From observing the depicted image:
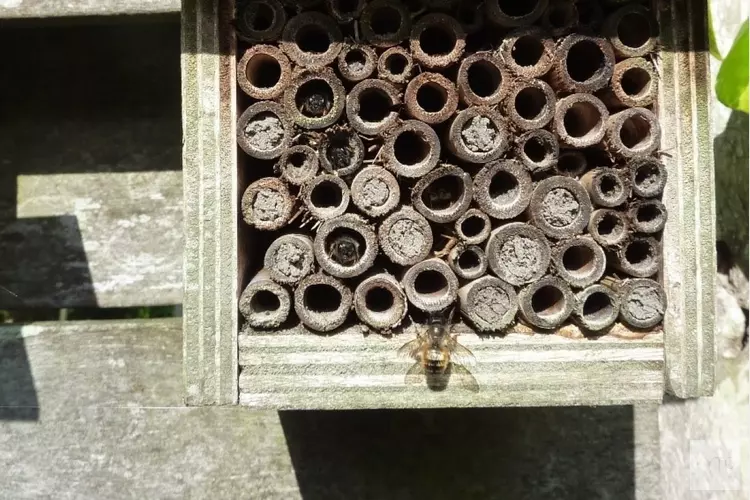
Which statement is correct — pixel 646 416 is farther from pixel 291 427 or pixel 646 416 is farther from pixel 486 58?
pixel 486 58

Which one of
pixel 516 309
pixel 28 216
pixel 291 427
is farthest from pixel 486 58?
pixel 28 216

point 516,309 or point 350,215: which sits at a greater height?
point 350,215

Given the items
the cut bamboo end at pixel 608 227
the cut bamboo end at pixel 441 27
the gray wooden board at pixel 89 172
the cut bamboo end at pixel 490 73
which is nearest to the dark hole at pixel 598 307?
the cut bamboo end at pixel 608 227

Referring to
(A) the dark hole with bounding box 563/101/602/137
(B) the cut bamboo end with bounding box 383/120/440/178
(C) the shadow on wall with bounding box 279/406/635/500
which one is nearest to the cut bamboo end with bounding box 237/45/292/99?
(B) the cut bamboo end with bounding box 383/120/440/178

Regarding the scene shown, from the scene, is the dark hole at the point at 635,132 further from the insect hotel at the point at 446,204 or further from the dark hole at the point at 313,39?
the dark hole at the point at 313,39

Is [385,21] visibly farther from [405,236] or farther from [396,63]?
[405,236]

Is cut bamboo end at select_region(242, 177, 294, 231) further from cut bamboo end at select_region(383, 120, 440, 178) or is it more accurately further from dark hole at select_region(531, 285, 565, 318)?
dark hole at select_region(531, 285, 565, 318)
